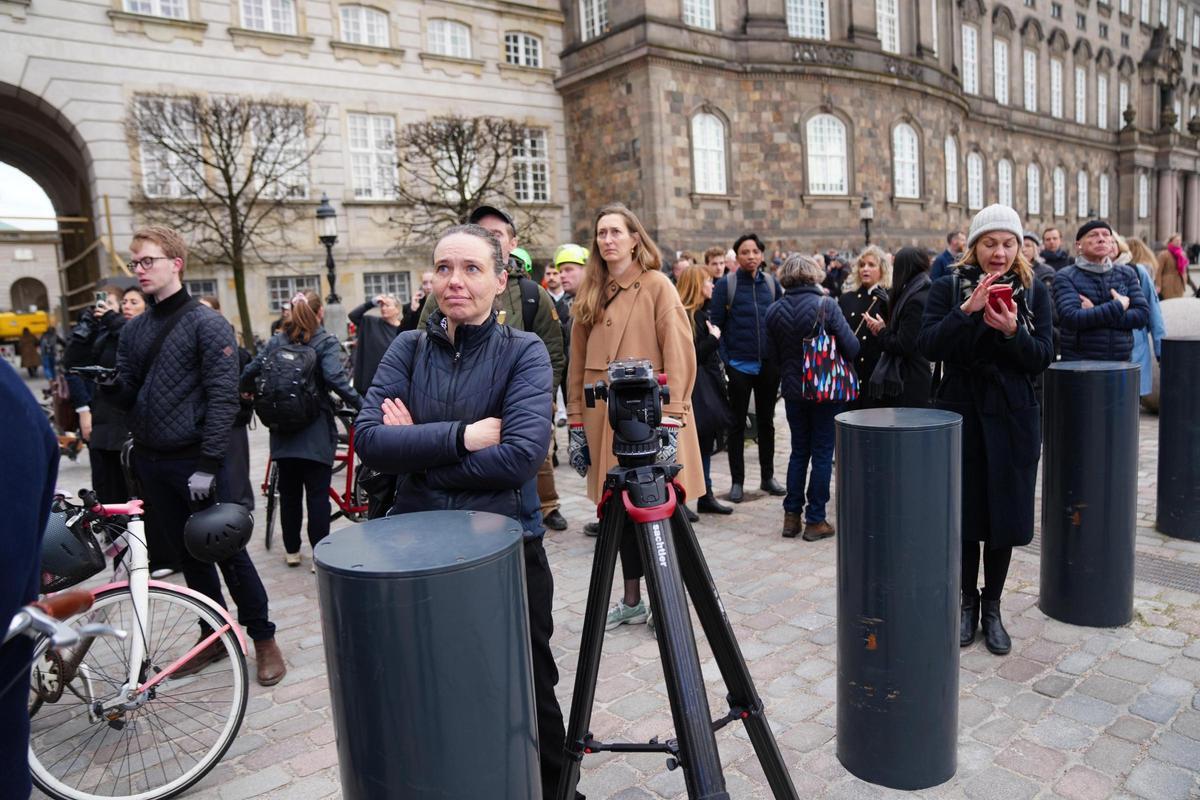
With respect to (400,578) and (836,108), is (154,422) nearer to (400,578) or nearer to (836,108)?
(400,578)

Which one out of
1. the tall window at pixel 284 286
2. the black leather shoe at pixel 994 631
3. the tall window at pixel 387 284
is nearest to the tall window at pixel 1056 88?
the tall window at pixel 387 284

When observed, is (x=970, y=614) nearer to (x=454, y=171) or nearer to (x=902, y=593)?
(x=902, y=593)

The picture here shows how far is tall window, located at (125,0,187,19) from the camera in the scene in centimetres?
2072

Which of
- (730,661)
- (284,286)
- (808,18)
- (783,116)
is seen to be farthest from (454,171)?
(730,661)

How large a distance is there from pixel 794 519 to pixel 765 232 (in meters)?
22.3

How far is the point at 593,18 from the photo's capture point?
89.1ft

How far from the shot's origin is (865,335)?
22.7 feet

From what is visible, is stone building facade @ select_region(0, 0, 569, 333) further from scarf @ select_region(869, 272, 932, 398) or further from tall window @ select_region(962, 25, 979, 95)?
tall window @ select_region(962, 25, 979, 95)

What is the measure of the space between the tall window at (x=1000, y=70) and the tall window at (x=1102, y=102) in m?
11.2

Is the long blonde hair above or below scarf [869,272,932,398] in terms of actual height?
above

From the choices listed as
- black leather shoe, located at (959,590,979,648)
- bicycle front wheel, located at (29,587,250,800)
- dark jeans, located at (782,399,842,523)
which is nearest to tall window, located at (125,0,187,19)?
dark jeans, located at (782,399,842,523)

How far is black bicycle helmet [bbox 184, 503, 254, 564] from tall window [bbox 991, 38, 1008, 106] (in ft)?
143

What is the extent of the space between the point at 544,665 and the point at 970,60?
42.3 meters

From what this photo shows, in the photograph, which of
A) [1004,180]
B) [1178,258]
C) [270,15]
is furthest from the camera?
[1004,180]
